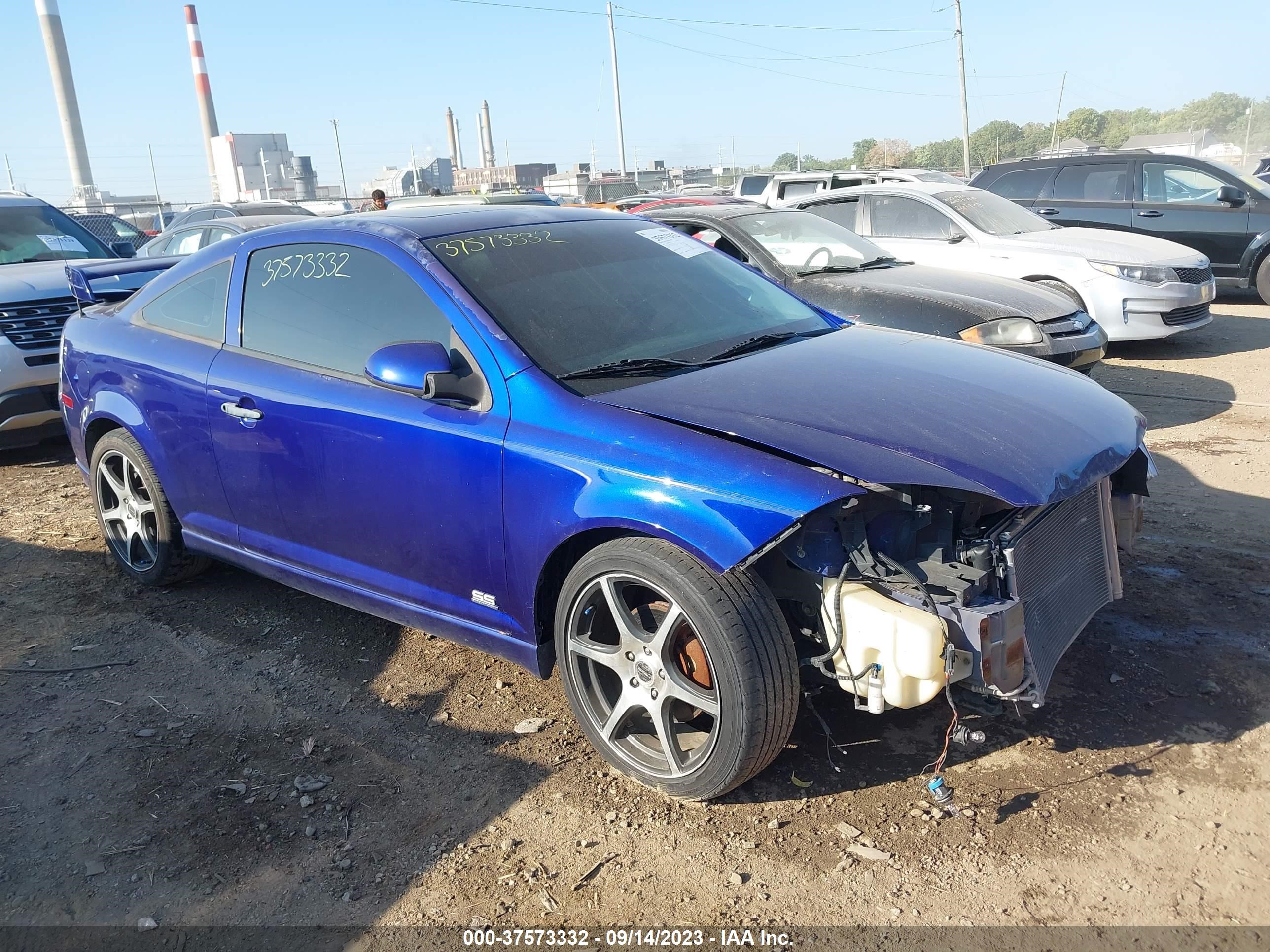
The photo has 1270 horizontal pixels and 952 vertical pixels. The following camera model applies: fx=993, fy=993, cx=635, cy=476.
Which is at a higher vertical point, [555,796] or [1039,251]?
[1039,251]

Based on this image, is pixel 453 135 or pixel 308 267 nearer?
pixel 308 267

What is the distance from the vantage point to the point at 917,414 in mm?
2904

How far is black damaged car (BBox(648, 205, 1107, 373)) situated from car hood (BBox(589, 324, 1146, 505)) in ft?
8.66

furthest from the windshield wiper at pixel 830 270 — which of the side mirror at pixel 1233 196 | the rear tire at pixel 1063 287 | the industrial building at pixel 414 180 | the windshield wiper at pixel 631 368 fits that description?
the industrial building at pixel 414 180

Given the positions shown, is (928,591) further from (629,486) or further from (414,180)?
(414,180)

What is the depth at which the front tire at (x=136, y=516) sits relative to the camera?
4.57 m

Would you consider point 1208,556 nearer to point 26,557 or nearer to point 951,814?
point 951,814

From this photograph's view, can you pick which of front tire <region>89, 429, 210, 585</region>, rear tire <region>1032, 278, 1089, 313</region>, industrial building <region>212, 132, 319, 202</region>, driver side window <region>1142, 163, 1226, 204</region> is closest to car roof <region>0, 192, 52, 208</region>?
front tire <region>89, 429, 210, 585</region>

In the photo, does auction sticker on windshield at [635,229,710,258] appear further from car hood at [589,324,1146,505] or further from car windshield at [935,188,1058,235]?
car windshield at [935,188,1058,235]

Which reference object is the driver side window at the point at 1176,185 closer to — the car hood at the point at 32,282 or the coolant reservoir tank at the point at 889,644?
the coolant reservoir tank at the point at 889,644

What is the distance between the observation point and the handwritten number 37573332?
378 cm

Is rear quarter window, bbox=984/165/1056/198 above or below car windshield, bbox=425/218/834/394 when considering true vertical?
above

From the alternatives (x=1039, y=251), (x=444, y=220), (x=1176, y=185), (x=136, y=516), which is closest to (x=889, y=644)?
(x=444, y=220)

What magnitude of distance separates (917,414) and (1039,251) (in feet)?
23.1
